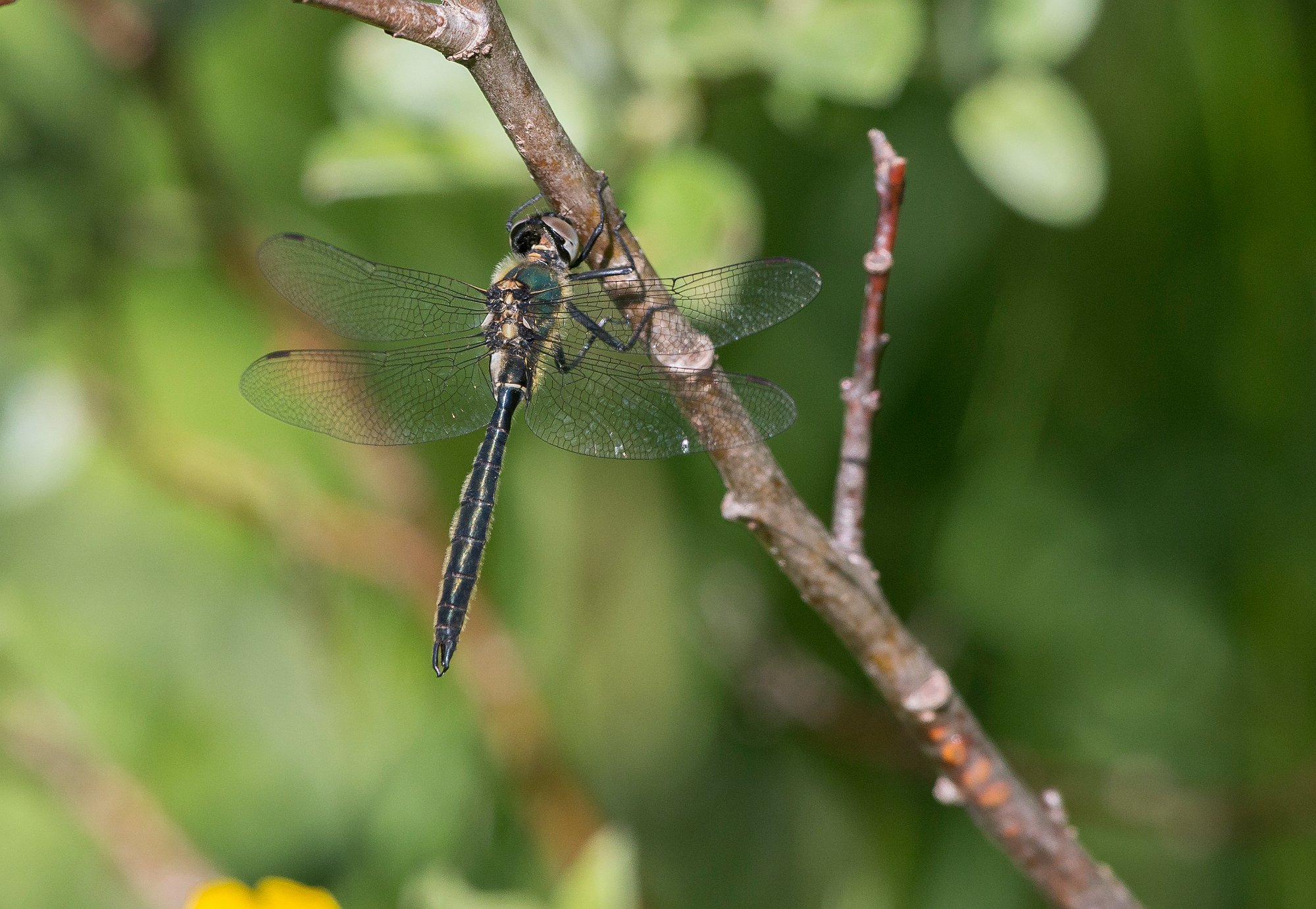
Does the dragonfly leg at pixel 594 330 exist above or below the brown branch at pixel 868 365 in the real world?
above

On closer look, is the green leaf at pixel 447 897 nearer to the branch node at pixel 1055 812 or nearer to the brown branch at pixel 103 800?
the branch node at pixel 1055 812

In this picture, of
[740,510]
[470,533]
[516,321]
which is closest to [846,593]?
[740,510]

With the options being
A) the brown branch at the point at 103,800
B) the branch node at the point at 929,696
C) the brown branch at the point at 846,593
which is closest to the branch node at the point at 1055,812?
the brown branch at the point at 846,593

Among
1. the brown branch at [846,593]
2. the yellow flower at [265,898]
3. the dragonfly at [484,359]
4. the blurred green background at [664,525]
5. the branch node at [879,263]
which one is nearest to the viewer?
the brown branch at [846,593]

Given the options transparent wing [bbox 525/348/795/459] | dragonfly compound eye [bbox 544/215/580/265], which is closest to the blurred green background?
dragonfly compound eye [bbox 544/215/580/265]

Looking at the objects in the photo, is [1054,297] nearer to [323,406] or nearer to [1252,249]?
[1252,249]

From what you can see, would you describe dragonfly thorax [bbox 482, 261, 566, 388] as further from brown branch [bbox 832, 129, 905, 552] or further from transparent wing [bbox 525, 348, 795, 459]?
brown branch [bbox 832, 129, 905, 552]
